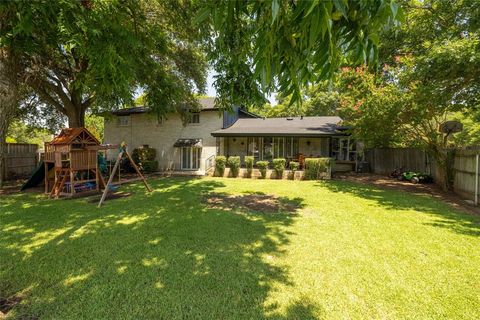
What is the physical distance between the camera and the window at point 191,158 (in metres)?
18.2

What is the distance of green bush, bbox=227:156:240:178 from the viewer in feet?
50.2

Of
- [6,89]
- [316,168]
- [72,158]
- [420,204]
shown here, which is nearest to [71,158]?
[72,158]

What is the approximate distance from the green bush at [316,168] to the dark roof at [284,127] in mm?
2080

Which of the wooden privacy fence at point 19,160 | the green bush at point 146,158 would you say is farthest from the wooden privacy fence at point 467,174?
the wooden privacy fence at point 19,160

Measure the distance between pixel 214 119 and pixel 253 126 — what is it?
3.17 meters

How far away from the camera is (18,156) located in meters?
14.4

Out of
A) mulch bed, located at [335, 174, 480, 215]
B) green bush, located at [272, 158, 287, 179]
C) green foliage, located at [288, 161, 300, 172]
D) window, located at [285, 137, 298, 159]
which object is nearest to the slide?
green bush, located at [272, 158, 287, 179]

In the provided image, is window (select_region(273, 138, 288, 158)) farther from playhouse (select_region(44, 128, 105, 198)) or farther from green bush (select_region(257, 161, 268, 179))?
playhouse (select_region(44, 128, 105, 198))

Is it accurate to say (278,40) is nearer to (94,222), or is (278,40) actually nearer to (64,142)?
(94,222)

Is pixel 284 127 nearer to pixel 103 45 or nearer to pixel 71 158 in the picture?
pixel 71 158

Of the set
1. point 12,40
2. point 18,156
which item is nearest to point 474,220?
point 12,40

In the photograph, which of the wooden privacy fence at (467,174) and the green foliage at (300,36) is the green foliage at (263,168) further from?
the green foliage at (300,36)

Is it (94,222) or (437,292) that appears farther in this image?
(94,222)

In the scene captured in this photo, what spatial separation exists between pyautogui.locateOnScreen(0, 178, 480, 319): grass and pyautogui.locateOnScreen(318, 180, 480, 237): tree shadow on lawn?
3.2 inches
